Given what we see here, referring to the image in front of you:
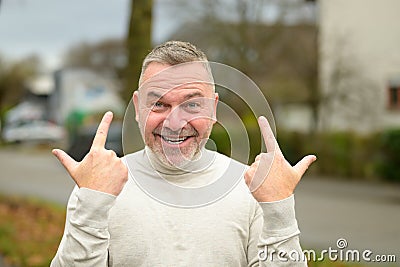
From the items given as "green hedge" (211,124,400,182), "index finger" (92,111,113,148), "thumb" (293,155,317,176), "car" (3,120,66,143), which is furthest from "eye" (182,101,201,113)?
"car" (3,120,66,143)

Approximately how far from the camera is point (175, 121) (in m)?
2.44

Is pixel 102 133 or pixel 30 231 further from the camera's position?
pixel 30 231

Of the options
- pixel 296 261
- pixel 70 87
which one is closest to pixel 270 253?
pixel 296 261

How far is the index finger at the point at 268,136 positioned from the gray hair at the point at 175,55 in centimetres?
25

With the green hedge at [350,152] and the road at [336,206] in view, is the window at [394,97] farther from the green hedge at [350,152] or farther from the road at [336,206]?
the road at [336,206]

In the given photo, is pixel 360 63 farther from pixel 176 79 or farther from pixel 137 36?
pixel 176 79

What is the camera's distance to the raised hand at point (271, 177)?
2.36 meters

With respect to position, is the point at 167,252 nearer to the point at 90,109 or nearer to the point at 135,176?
the point at 135,176

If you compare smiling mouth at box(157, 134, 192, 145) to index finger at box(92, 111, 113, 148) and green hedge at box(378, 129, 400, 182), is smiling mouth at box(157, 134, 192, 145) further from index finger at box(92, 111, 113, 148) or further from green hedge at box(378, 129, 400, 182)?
green hedge at box(378, 129, 400, 182)

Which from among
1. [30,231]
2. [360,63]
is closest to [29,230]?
[30,231]

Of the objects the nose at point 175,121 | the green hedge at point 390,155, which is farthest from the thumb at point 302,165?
the green hedge at point 390,155

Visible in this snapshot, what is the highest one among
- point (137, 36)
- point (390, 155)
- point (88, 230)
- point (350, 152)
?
point (88, 230)

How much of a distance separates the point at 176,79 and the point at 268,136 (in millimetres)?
340

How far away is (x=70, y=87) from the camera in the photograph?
53656 millimetres
